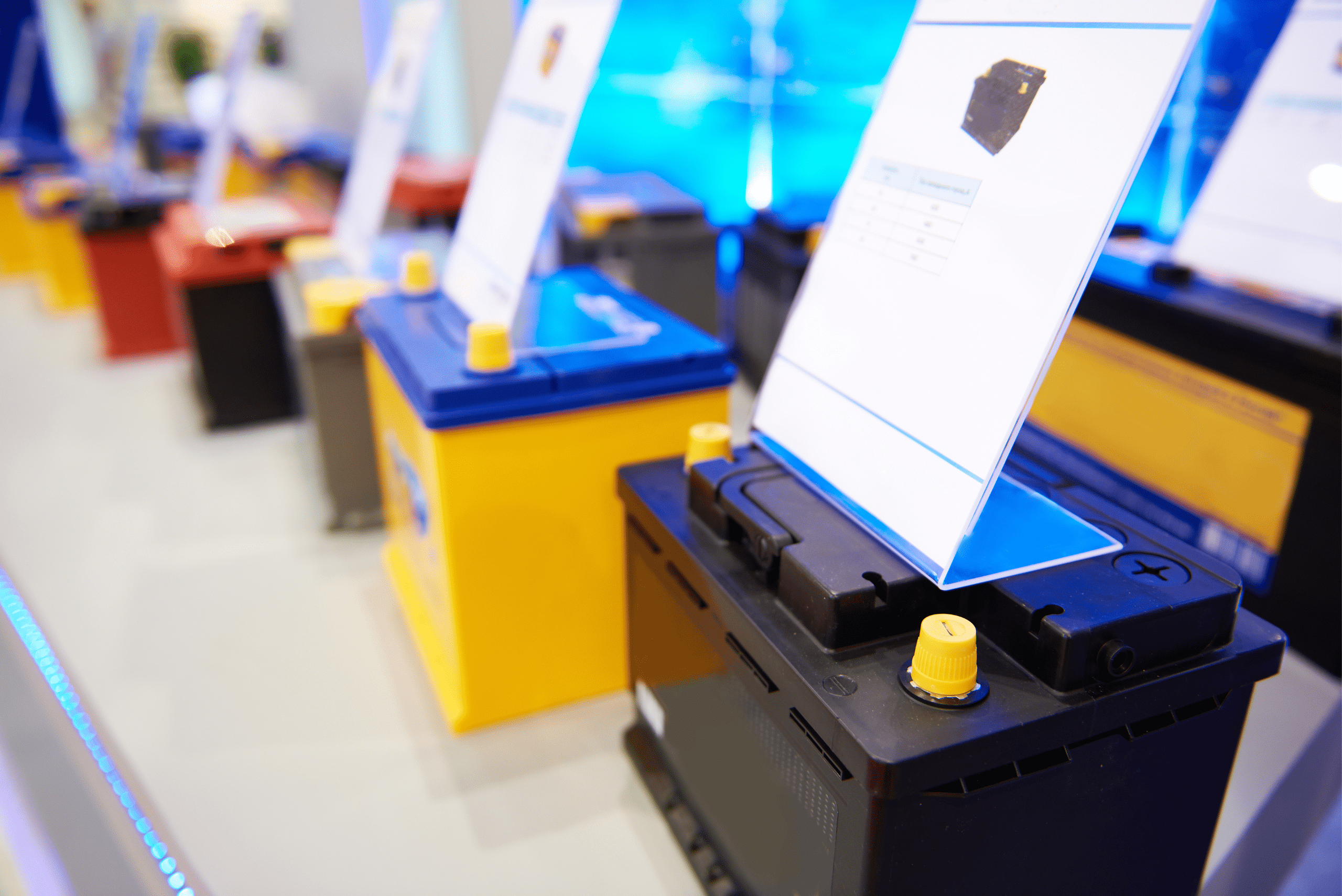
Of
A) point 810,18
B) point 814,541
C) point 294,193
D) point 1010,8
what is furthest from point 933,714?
point 294,193

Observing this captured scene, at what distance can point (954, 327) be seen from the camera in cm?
72

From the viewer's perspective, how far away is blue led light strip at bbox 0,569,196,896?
62cm

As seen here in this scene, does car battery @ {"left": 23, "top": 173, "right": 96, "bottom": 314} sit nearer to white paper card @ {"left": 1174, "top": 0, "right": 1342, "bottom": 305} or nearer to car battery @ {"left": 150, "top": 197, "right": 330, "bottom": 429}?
car battery @ {"left": 150, "top": 197, "right": 330, "bottom": 429}

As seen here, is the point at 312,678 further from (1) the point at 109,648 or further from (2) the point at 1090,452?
(2) the point at 1090,452

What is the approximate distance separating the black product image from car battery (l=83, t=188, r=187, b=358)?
8.56 ft

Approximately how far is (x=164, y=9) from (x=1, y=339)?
13.2 ft

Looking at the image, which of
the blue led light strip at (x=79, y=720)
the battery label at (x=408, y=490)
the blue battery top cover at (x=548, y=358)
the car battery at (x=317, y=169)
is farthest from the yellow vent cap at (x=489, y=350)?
the car battery at (x=317, y=169)

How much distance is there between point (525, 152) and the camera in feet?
3.97

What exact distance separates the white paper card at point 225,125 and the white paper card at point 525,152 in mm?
1467

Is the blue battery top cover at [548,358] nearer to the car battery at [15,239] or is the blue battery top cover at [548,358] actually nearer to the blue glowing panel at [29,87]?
the car battery at [15,239]

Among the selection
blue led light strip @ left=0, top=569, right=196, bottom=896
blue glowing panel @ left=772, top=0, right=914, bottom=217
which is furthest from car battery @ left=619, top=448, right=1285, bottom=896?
blue glowing panel @ left=772, top=0, right=914, bottom=217

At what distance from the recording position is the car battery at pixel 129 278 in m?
2.71

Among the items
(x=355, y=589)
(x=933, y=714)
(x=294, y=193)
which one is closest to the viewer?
(x=933, y=714)

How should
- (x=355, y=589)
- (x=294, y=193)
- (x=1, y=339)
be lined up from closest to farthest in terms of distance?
1. (x=355, y=589)
2. (x=1, y=339)
3. (x=294, y=193)
